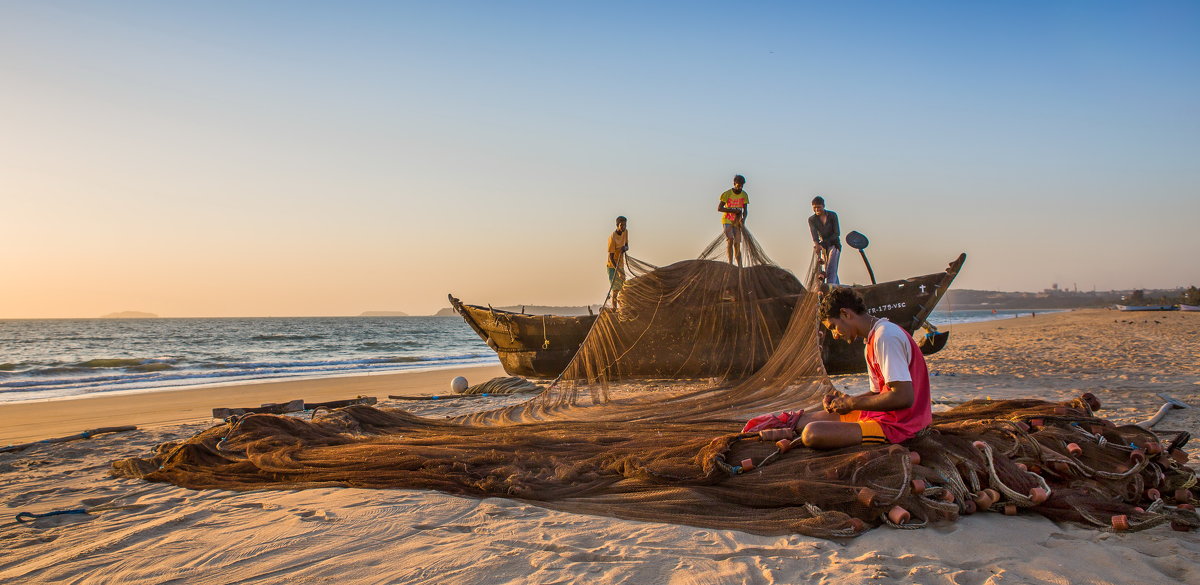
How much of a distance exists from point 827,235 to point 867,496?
655 centimetres

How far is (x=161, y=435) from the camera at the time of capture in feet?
21.8

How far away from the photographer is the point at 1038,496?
3309 mm

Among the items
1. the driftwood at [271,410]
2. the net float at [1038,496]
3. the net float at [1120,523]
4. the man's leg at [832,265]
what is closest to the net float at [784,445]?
the net float at [1038,496]

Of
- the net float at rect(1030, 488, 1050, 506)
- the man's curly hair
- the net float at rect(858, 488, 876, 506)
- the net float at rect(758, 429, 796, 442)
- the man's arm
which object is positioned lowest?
the net float at rect(1030, 488, 1050, 506)

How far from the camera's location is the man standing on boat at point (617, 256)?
9.77 metres

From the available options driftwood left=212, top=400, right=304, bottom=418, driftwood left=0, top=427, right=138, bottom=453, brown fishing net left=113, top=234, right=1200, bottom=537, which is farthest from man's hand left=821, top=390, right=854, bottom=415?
driftwood left=0, top=427, right=138, bottom=453

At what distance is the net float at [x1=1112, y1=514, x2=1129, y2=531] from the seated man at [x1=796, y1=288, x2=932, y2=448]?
2.90 feet

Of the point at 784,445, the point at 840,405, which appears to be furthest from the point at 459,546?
the point at 840,405

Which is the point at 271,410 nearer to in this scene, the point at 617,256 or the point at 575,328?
the point at 617,256

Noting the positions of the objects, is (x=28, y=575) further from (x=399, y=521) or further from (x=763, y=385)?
(x=763, y=385)

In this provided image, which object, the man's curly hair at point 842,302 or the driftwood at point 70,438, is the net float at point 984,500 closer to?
the man's curly hair at point 842,302

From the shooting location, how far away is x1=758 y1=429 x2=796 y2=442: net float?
152 inches

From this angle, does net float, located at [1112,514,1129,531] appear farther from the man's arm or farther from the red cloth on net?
the red cloth on net

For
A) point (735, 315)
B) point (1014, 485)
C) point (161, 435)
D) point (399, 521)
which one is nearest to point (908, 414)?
point (1014, 485)
